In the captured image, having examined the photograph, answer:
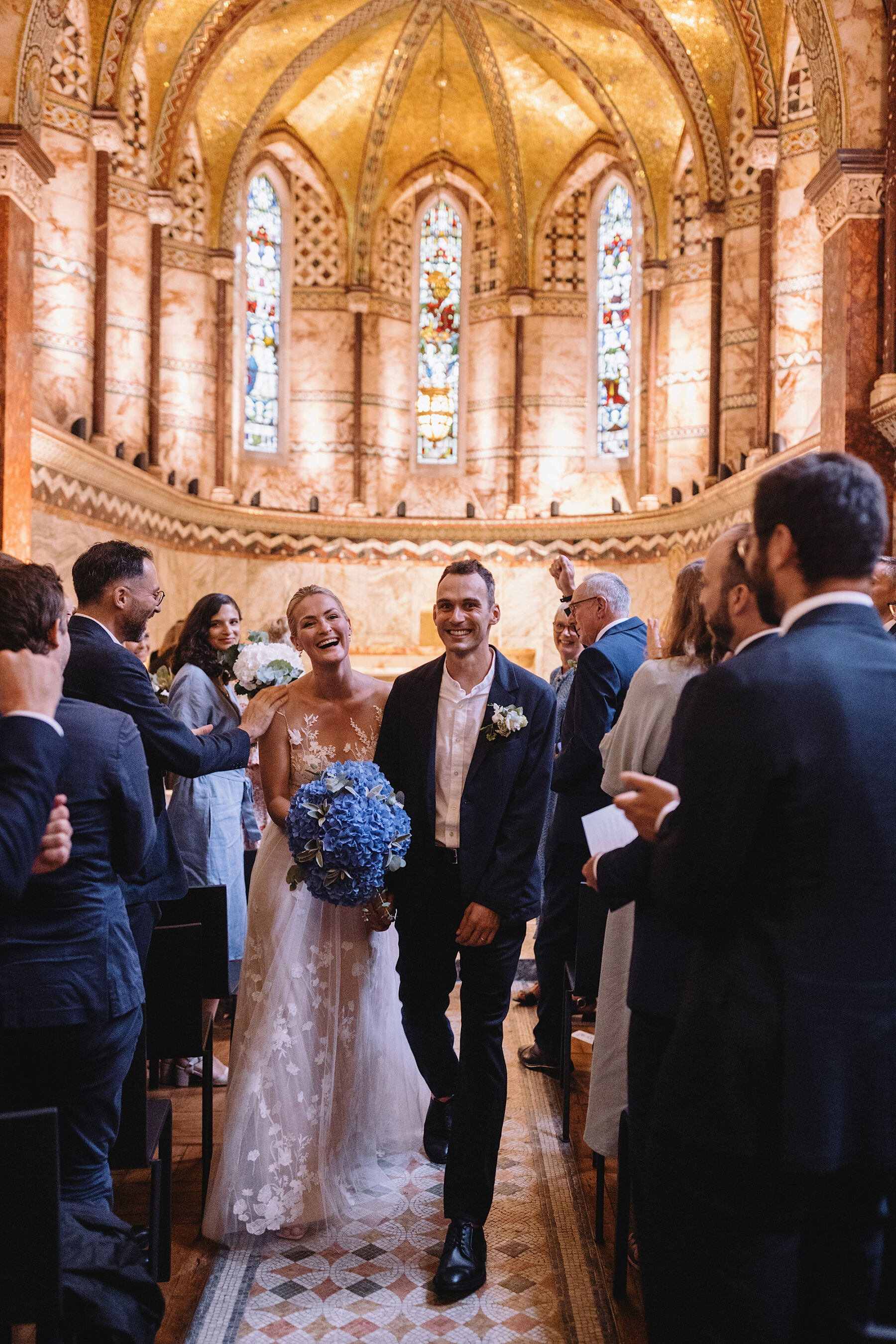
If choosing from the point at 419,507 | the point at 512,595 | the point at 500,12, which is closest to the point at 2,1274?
the point at 512,595

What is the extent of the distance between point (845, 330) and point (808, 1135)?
7.43 metres

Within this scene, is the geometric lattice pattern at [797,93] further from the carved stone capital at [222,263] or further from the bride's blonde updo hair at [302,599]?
the bride's blonde updo hair at [302,599]

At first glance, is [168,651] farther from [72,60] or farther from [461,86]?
[461,86]

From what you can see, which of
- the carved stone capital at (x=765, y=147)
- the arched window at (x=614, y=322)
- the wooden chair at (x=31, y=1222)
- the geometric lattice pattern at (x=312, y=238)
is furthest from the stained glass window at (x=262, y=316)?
the wooden chair at (x=31, y=1222)

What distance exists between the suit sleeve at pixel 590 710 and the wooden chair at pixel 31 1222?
2662mm

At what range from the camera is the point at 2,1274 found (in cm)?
182

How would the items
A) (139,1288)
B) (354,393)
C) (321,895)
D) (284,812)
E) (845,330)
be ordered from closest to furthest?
(139,1288), (321,895), (284,812), (845,330), (354,393)

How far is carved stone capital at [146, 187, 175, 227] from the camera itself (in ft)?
42.8

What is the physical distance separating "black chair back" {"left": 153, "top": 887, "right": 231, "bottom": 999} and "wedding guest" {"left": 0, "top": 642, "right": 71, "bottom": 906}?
1537 mm

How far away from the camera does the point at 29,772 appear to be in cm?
197

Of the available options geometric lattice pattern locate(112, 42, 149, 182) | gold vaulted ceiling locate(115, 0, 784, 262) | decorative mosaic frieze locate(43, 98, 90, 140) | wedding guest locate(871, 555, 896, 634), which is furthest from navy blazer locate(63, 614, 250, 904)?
geometric lattice pattern locate(112, 42, 149, 182)

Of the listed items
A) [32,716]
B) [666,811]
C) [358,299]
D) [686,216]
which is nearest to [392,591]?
[358,299]

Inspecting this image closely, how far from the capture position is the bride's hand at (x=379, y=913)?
340 centimetres

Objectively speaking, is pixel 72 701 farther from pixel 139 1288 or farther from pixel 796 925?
pixel 796 925
